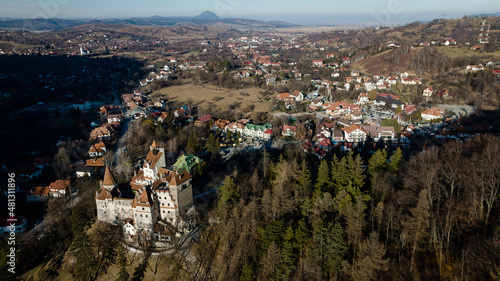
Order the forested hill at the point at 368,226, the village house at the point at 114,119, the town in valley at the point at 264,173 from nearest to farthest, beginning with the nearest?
the forested hill at the point at 368,226 < the town in valley at the point at 264,173 < the village house at the point at 114,119

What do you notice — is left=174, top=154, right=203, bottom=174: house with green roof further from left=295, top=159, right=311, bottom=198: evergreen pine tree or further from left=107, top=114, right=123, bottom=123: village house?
left=107, top=114, right=123, bottom=123: village house

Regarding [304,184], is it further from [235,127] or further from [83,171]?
[83,171]

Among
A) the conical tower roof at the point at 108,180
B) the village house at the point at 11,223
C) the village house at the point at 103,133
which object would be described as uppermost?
the conical tower roof at the point at 108,180

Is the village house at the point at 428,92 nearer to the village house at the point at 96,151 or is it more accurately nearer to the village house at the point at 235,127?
the village house at the point at 235,127

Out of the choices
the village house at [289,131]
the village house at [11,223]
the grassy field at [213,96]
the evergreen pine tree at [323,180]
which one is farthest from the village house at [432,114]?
the village house at [11,223]

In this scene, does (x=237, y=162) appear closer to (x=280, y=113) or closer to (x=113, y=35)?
(x=280, y=113)

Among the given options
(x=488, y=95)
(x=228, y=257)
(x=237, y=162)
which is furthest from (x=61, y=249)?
(x=488, y=95)

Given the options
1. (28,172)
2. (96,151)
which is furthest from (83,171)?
(28,172)
